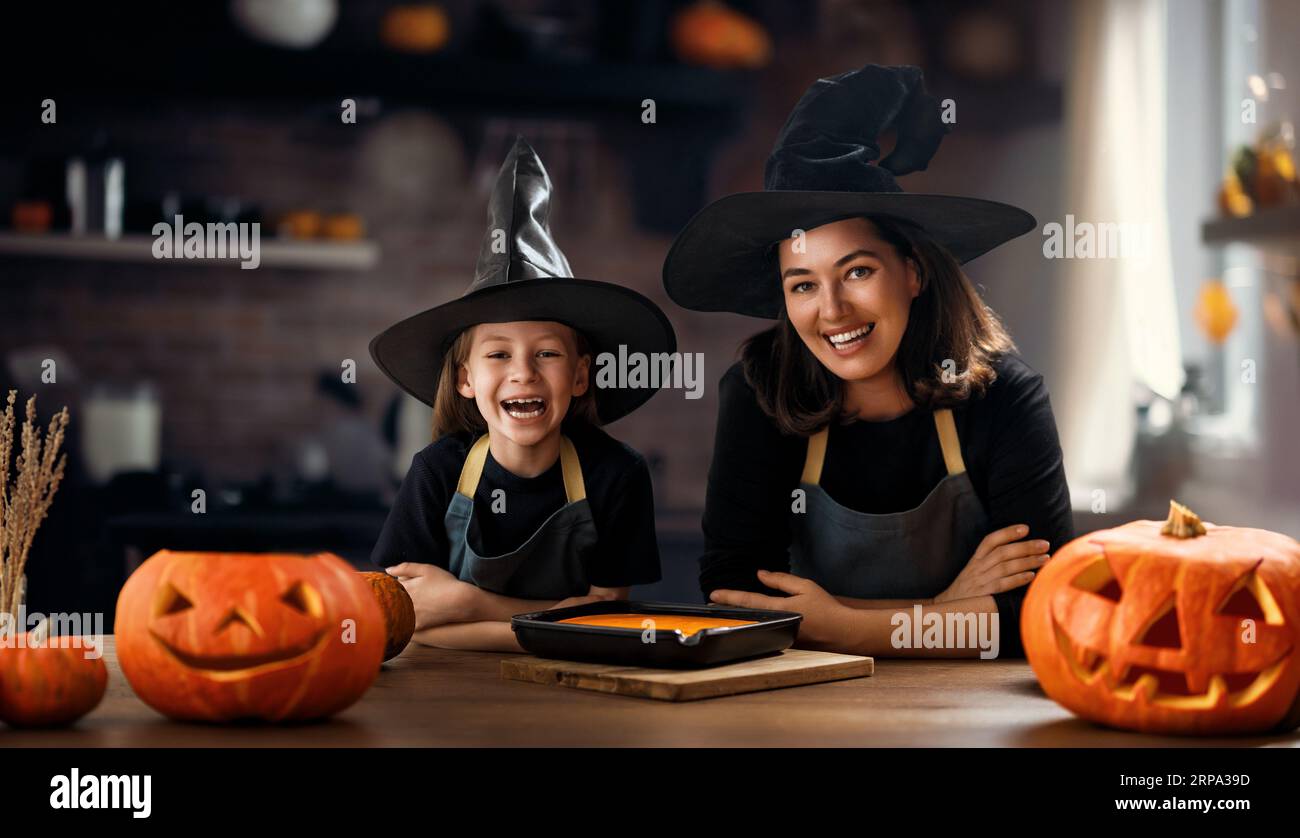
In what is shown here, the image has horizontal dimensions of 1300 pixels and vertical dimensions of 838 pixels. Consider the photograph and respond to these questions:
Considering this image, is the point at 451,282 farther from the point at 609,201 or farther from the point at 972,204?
the point at 972,204

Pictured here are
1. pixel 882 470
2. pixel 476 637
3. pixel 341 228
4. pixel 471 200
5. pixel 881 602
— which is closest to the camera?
pixel 476 637

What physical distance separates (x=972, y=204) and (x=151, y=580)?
113 centimetres

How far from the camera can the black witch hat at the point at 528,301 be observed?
63.9 inches

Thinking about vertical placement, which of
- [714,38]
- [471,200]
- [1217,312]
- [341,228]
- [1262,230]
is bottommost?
[1217,312]

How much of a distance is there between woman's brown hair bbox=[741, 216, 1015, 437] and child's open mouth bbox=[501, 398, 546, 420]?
0.34 m

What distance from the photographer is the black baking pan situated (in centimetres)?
119

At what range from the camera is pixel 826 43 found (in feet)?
13.8

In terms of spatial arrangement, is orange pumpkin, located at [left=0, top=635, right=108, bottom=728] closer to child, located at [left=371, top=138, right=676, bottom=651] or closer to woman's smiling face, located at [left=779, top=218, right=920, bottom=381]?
child, located at [left=371, top=138, right=676, bottom=651]

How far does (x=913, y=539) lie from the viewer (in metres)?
1.71

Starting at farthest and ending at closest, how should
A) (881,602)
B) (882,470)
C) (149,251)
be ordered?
(149,251) → (882,470) → (881,602)

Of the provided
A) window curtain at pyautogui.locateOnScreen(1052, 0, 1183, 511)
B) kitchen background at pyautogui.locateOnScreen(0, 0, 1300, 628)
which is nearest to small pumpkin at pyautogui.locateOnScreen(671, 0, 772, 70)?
kitchen background at pyautogui.locateOnScreen(0, 0, 1300, 628)

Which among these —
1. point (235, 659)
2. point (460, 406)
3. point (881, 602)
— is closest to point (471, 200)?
point (460, 406)

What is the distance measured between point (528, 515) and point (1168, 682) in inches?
34.0

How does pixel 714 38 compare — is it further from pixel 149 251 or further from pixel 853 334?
pixel 853 334
